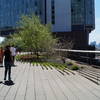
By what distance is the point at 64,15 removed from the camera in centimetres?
10369

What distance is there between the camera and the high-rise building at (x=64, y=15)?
9962 cm

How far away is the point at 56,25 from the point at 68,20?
480 centimetres

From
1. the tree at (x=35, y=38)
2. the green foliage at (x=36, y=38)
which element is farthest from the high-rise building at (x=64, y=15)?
the green foliage at (x=36, y=38)

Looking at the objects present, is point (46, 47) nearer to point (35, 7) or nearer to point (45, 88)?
point (45, 88)

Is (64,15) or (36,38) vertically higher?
(64,15)

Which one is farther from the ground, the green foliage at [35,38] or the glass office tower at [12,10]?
the glass office tower at [12,10]

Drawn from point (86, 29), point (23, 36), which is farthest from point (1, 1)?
point (23, 36)

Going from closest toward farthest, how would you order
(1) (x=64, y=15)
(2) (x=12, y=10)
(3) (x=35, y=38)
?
(3) (x=35, y=38) → (1) (x=64, y=15) → (2) (x=12, y=10)

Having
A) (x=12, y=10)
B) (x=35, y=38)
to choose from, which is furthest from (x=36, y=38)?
(x=12, y=10)

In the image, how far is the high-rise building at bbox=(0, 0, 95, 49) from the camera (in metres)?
99.6

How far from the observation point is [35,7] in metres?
108

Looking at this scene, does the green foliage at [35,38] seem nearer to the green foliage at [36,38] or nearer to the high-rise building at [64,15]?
the green foliage at [36,38]

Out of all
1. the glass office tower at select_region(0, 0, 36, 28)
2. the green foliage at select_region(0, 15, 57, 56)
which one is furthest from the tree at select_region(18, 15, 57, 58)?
the glass office tower at select_region(0, 0, 36, 28)

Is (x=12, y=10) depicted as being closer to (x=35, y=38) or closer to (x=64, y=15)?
(x=64, y=15)
